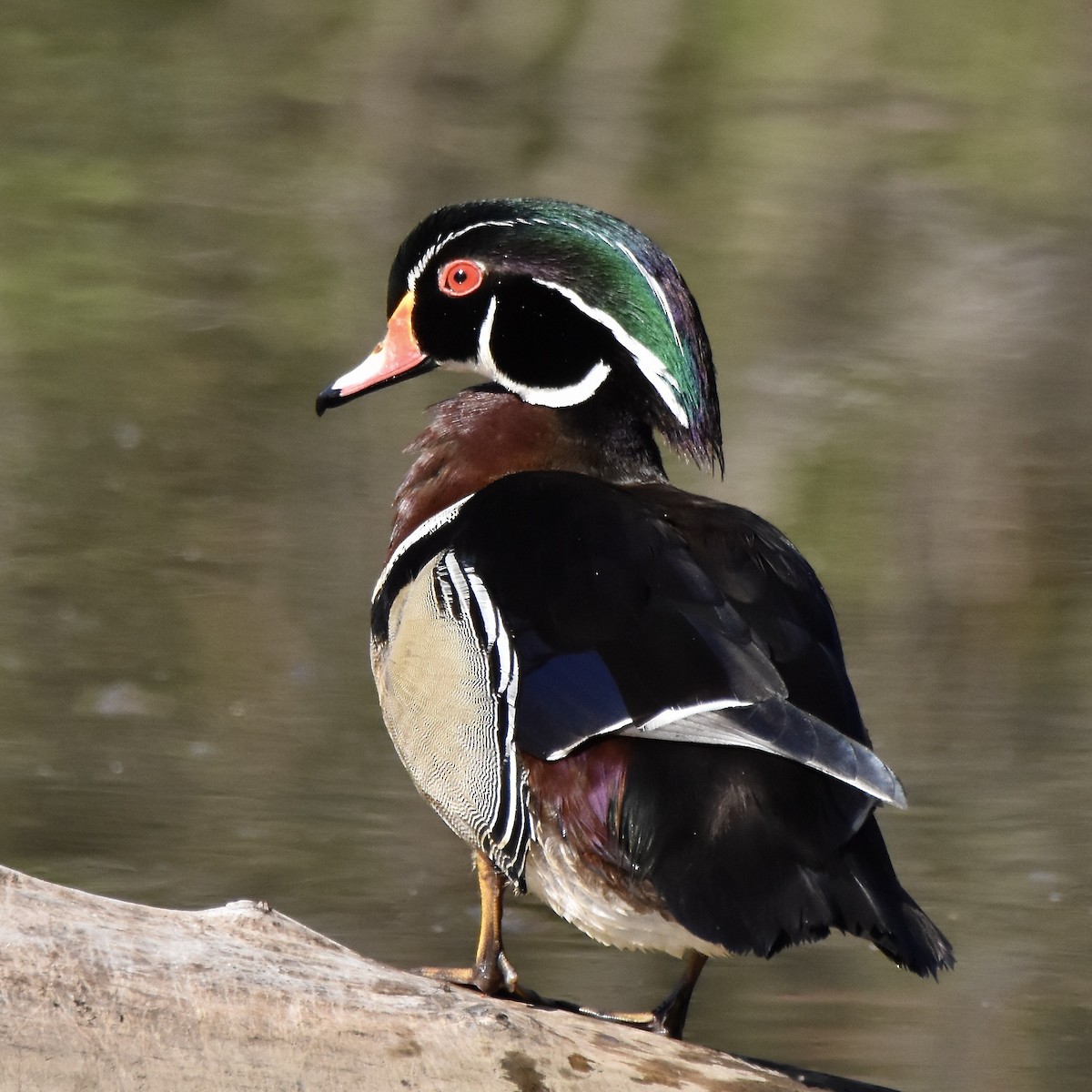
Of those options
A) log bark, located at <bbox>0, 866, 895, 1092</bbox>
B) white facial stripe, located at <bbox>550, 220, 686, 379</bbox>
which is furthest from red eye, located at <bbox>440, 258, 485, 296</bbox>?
log bark, located at <bbox>0, 866, 895, 1092</bbox>

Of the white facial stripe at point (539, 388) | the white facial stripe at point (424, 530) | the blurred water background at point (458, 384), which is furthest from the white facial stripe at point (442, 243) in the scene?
the blurred water background at point (458, 384)

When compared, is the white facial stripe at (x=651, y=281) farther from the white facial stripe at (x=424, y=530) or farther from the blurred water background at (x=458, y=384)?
the blurred water background at (x=458, y=384)

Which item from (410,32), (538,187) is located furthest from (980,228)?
(410,32)

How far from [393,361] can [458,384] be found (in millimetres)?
3239

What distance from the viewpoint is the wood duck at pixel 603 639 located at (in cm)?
247

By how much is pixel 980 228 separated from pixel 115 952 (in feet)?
20.5

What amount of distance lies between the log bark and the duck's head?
993mm

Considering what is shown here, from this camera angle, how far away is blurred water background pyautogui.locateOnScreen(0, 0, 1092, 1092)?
166 inches

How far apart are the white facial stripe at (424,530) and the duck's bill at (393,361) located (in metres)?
0.33

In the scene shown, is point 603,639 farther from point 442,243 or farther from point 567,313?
point 442,243

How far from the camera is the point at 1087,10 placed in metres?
9.77

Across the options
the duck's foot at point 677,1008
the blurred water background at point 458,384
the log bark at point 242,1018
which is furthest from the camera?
the blurred water background at point 458,384

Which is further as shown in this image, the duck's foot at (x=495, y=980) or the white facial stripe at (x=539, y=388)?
the white facial stripe at (x=539, y=388)

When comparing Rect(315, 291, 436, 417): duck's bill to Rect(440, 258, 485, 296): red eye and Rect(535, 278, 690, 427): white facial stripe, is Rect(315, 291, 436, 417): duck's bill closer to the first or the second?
Rect(440, 258, 485, 296): red eye
